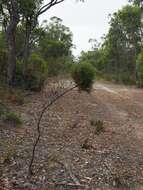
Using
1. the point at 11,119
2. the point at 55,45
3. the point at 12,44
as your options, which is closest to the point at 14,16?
the point at 12,44

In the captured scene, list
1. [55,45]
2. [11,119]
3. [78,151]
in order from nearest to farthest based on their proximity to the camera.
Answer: [78,151] < [11,119] < [55,45]

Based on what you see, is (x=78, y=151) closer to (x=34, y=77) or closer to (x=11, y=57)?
(x=11, y=57)

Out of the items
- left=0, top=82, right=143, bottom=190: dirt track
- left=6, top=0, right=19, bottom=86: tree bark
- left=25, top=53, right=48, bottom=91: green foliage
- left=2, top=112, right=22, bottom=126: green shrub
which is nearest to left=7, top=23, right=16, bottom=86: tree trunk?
left=6, top=0, right=19, bottom=86: tree bark

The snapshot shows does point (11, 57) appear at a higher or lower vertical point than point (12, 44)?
lower

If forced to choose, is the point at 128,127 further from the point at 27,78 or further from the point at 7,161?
the point at 27,78

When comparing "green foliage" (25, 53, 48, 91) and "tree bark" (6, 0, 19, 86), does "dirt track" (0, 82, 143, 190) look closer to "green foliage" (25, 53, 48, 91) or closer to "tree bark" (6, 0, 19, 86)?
"tree bark" (6, 0, 19, 86)

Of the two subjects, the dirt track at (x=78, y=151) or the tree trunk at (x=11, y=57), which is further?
the tree trunk at (x=11, y=57)

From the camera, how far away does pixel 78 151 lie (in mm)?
9461

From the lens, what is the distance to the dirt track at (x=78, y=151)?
7.56m

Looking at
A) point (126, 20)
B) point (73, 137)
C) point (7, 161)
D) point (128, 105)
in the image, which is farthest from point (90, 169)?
point (126, 20)

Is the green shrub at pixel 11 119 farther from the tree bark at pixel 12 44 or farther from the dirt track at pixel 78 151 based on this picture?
the tree bark at pixel 12 44

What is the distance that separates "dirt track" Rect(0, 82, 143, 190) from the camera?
24.8 ft

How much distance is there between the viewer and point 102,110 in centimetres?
1677

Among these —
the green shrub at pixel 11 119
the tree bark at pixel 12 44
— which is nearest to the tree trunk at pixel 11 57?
the tree bark at pixel 12 44
